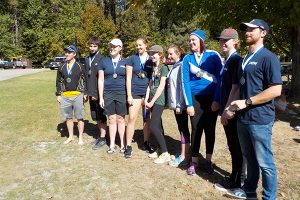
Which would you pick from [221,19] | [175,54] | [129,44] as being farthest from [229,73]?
[129,44]

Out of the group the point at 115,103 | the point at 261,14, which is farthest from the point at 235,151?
the point at 261,14

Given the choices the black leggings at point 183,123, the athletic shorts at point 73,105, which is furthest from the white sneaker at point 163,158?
the athletic shorts at point 73,105

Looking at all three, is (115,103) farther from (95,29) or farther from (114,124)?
(95,29)

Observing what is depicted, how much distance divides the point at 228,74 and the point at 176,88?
1.11m

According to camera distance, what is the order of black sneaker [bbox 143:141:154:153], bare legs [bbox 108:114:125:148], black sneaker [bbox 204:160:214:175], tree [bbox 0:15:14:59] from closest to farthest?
black sneaker [bbox 204:160:214:175], bare legs [bbox 108:114:125:148], black sneaker [bbox 143:141:154:153], tree [bbox 0:15:14:59]

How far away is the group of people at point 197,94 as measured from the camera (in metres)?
3.59

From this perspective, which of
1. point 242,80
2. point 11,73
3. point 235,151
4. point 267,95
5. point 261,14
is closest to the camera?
point 267,95

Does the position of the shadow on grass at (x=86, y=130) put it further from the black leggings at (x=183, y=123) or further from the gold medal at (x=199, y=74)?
the gold medal at (x=199, y=74)

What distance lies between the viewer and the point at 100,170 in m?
5.39

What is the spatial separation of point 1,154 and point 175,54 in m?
3.83

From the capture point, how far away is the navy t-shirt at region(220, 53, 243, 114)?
14.2 ft

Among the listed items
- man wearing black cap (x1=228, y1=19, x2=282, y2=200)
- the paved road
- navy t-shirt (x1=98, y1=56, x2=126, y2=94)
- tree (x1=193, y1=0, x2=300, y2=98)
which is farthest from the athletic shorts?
the paved road

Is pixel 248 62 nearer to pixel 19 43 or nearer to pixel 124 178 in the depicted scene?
pixel 124 178

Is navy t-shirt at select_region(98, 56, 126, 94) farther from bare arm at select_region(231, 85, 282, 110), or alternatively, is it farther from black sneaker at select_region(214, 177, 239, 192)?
bare arm at select_region(231, 85, 282, 110)
